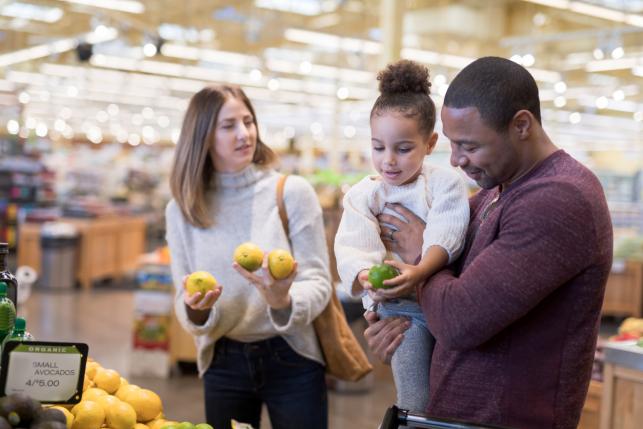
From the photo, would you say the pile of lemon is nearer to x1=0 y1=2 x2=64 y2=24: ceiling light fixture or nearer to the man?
the man

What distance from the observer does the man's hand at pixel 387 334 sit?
181cm

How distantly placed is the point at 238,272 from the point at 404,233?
74 cm

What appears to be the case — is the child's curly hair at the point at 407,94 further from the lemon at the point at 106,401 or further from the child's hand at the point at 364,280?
the lemon at the point at 106,401

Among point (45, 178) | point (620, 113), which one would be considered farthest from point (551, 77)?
point (45, 178)

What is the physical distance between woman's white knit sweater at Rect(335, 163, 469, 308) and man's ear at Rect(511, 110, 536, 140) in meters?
0.28

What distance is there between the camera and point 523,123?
153 centimetres

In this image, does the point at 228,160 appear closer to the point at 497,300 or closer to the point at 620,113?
the point at 497,300

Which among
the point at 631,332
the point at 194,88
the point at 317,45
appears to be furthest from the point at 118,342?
the point at 194,88

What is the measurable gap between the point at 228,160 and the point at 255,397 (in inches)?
30.9

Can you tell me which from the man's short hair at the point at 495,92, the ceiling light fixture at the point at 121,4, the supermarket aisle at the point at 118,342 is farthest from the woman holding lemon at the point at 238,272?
the ceiling light fixture at the point at 121,4

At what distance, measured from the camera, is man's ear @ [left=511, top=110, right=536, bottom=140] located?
152 cm

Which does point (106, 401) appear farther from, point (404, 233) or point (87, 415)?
point (404, 233)

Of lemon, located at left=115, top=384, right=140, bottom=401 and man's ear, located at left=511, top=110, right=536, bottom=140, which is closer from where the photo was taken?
man's ear, located at left=511, top=110, right=536, bottom=140

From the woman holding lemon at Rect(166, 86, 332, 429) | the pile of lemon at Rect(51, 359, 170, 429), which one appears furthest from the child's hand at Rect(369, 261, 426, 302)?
the woman holding lemon at Rect(166, 86, 332, 429)
